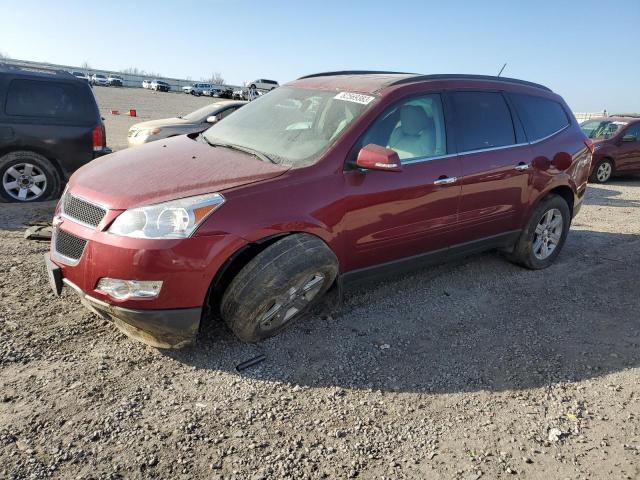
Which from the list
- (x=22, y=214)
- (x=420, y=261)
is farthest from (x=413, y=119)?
(x=22, y=214)

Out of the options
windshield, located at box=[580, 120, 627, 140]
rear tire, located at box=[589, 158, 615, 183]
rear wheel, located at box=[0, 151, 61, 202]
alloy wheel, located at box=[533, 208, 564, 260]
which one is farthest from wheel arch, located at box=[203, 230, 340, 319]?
windshield, located at box=[580, 120, 627, 140]

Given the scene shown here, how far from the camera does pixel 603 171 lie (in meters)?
11.8

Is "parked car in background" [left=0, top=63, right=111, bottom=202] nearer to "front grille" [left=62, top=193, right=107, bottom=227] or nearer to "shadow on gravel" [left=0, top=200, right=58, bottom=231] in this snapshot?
"shadow on gravel" [left=0, top=200, right=58, bottom=231]

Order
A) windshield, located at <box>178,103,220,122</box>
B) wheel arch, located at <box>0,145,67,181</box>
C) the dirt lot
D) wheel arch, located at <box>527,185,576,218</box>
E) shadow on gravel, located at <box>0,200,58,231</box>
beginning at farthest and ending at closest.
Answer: windshield, located at <box>178,103,220,122</box> → wheel arch, located at <box>0,145,67,181</box> → shadow on gravel, located at <box>0,200,58,231</box> → wheel arch, located at <box>527,185,576,218</box> → the dirt lot

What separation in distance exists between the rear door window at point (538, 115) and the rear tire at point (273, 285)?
2692 millimetres

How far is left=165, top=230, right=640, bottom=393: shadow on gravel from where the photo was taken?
3.14 meters

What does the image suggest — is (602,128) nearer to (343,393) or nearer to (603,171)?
(603,171)

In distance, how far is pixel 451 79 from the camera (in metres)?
4.23

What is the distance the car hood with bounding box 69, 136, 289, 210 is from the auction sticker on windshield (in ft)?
2.93

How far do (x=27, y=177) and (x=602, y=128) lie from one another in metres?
12.6

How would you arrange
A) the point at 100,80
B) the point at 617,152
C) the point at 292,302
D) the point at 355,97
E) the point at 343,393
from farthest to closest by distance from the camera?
the point at 100,80, the point at 617,152, the point at 355,97, the point at 292,302, the point at 343,393

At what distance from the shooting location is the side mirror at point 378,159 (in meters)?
3.25

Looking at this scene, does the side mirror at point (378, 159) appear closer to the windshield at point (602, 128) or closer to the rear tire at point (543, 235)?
the rear tire at point (543, 235)

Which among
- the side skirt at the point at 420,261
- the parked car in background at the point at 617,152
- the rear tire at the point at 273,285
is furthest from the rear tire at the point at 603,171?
the rear tire at the point at 273,285
